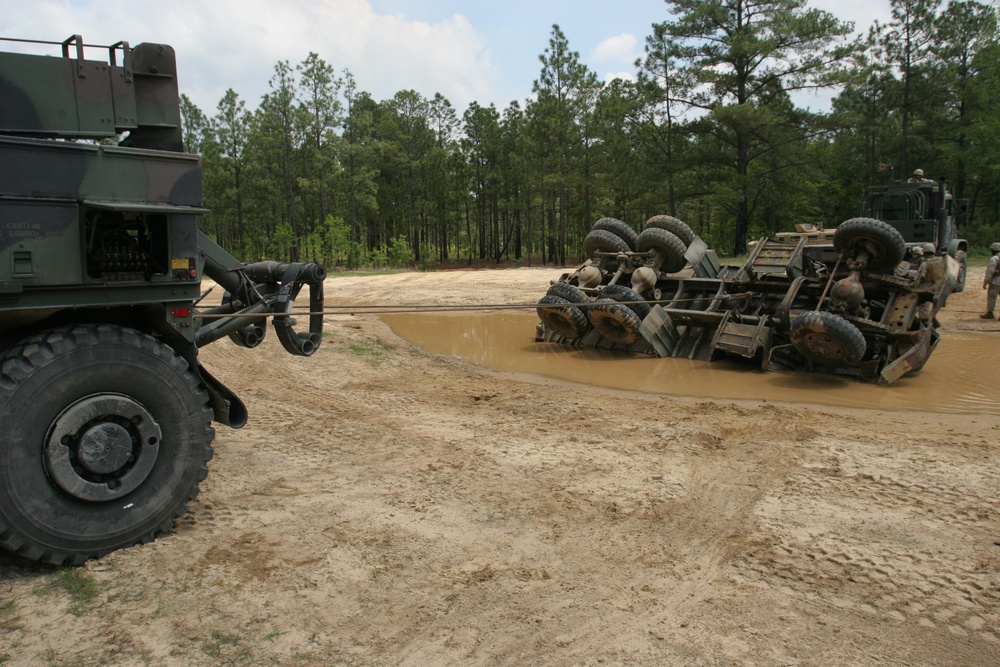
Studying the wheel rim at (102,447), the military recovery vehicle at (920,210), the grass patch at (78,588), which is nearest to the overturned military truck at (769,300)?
the military recovery vehicle at (920,210)

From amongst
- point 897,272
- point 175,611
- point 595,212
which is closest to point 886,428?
point 897,272

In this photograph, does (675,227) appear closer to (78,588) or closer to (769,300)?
(769,300)

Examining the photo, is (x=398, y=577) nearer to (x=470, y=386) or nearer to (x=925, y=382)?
(x=470, y=386)

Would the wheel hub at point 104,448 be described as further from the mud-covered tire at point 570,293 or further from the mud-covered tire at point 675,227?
the mud-covered tire at point 675,227

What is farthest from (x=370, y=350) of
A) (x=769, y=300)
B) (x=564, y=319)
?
(x=769, y=300)

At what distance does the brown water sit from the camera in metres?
10.1

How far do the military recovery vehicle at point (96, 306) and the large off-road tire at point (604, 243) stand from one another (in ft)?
34.7

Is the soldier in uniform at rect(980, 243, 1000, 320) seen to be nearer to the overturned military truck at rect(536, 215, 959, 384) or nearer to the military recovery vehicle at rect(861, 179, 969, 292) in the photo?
the military recovery vehicle at rect(861, 179, 969, 292)

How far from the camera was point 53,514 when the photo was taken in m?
3.85

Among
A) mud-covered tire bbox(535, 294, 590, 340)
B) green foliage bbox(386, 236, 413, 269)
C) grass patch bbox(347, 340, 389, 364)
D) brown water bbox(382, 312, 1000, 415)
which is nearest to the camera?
brown water bbox(382, 312, 1000, 415)

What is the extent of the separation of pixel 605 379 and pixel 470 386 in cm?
240

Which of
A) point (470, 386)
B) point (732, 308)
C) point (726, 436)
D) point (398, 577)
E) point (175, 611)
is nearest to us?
point (175, 611)

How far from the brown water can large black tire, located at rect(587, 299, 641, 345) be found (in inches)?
14.6

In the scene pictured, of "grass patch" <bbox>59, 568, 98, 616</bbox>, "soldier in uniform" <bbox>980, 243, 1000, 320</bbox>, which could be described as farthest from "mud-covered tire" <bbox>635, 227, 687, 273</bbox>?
→ "grass patch" <bbox>59, 568, 98, 616</bbox>
